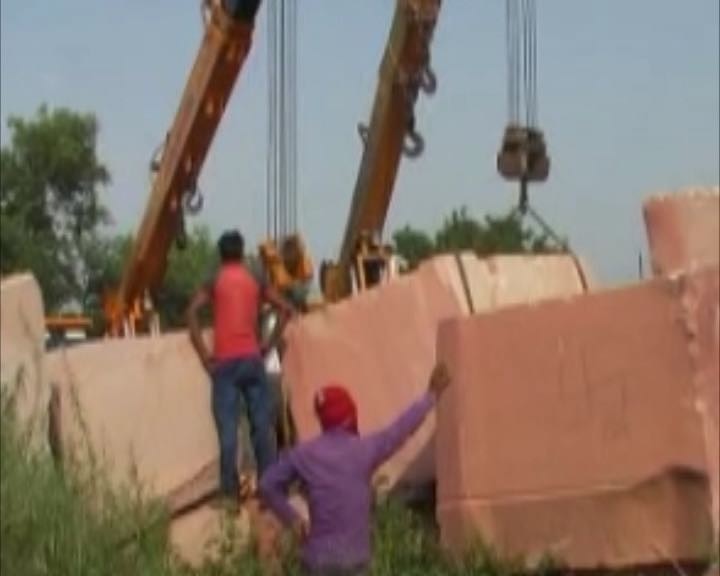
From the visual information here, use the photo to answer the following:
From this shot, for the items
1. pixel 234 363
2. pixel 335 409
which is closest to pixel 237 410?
pixel 234 363

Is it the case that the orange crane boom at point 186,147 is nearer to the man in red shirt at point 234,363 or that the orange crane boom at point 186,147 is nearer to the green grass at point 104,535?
the man in red shirt at point 234,363

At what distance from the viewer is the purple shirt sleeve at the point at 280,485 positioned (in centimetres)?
1211

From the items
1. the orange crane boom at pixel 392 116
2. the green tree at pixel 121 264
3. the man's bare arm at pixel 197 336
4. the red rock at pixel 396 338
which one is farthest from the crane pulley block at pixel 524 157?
the green tree at pixel 121 264

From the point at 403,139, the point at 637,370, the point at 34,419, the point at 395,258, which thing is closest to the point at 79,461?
the point at 34,419

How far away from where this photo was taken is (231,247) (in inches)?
574

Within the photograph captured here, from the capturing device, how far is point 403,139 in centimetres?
2098

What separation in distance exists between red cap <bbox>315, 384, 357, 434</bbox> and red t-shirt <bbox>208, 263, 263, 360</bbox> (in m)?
2.39

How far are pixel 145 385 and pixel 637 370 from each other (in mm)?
3588

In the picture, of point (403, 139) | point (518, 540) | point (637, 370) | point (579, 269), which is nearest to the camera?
point (637, 370)

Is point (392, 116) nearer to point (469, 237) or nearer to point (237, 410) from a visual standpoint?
point (237, 410)

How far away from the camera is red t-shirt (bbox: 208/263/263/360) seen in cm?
1443

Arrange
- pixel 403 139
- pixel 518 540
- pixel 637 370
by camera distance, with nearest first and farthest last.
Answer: pixel 637 370, pixel 518 540, pixel 403 139

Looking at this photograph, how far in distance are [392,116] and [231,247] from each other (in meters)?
6.52

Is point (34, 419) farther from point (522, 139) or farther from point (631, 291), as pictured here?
point (522, 139)
